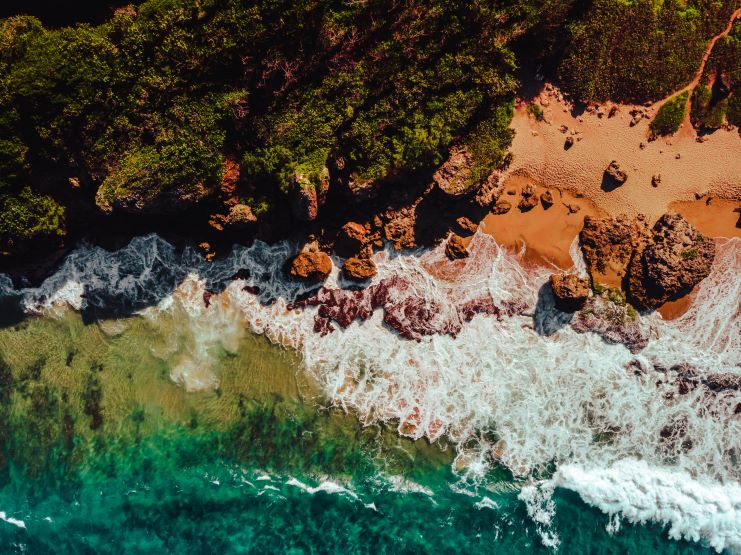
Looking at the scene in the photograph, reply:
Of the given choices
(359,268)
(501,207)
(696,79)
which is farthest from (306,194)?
(696,79)

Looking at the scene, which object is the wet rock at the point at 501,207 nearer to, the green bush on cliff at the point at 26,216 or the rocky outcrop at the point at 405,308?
the rocky outcrop at the point at 405,308

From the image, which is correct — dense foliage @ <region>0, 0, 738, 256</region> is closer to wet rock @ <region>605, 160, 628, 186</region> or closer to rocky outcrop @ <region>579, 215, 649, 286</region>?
wet rock @ <region>605, 160, 628, 186</region>

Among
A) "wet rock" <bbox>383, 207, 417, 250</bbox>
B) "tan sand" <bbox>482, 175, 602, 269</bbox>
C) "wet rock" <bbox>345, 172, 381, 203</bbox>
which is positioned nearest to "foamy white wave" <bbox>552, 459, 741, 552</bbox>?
"tan sand" <bbox>482, 175, 602, 269</bbox>

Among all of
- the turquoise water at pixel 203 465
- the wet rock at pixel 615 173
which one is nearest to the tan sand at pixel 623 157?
the wet rock at pixel 615 173

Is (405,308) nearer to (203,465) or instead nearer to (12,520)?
(203,465)

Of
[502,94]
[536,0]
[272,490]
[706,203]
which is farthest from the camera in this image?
[272,490]

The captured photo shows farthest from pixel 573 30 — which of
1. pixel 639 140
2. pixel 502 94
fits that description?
pixel 639 140

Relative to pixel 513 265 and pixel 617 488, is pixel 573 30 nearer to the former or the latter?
pixel 513 265
